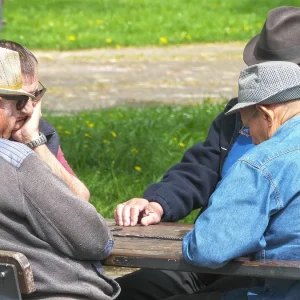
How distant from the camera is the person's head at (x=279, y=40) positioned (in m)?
3.97

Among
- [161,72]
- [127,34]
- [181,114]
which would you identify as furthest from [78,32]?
[181,114]

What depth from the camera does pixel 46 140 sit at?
398cm

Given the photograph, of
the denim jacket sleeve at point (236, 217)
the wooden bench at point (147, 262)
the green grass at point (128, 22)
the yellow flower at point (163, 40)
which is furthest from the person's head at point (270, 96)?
the yellow flower at point (163, 40)

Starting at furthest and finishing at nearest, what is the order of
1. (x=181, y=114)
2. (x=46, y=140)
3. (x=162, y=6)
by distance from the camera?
(x=162, y=6) → (x=181, y=114) → (x=46, y=140)

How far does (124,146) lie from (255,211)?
4.23 meters

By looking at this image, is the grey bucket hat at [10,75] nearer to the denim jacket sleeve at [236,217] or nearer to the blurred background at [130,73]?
the denim jacket sleeve at [236,217]

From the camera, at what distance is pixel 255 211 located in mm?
2824

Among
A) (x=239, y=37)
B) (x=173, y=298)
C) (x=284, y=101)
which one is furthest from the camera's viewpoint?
(x=239, y=37)

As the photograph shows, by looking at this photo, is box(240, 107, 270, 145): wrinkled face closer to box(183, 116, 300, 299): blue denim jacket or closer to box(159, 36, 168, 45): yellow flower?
box(183, 116, 300, 299): blue denim jacket

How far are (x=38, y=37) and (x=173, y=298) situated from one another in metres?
11.7

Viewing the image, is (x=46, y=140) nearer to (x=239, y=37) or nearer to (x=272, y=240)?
(x=272, y=240)

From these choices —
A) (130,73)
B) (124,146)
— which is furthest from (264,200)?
(130,73)

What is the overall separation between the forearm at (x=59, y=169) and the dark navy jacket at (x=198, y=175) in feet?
0.94

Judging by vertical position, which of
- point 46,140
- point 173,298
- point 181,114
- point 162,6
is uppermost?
point 46,140
